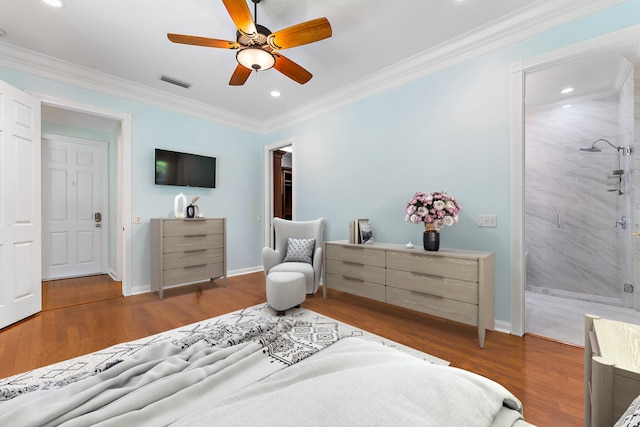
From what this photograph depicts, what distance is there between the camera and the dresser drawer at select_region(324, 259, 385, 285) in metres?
2.91

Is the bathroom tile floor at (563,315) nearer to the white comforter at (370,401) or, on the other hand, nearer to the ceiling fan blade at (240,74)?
the white comforter at (370,401)

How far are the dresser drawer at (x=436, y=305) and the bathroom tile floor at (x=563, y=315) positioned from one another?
0.79 m

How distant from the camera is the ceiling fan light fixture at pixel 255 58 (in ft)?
7.55

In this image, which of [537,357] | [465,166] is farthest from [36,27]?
[537,357]

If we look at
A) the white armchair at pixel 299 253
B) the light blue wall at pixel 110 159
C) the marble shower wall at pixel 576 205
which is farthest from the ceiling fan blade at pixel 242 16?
the marble shower wall at pixel 576 205

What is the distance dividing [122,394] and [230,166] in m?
4.37

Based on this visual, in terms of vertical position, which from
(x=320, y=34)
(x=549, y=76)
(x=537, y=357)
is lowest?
(x=537, y=357)

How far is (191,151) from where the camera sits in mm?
4316

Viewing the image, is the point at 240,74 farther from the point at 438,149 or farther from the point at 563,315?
the point at 563,315

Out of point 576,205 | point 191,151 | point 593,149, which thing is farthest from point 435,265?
point 191,151

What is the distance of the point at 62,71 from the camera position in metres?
3.19

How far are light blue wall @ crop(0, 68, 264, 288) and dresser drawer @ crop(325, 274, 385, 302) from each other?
219cm

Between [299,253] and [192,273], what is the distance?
1.59m

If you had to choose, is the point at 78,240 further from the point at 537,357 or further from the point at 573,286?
the point at 573,286
